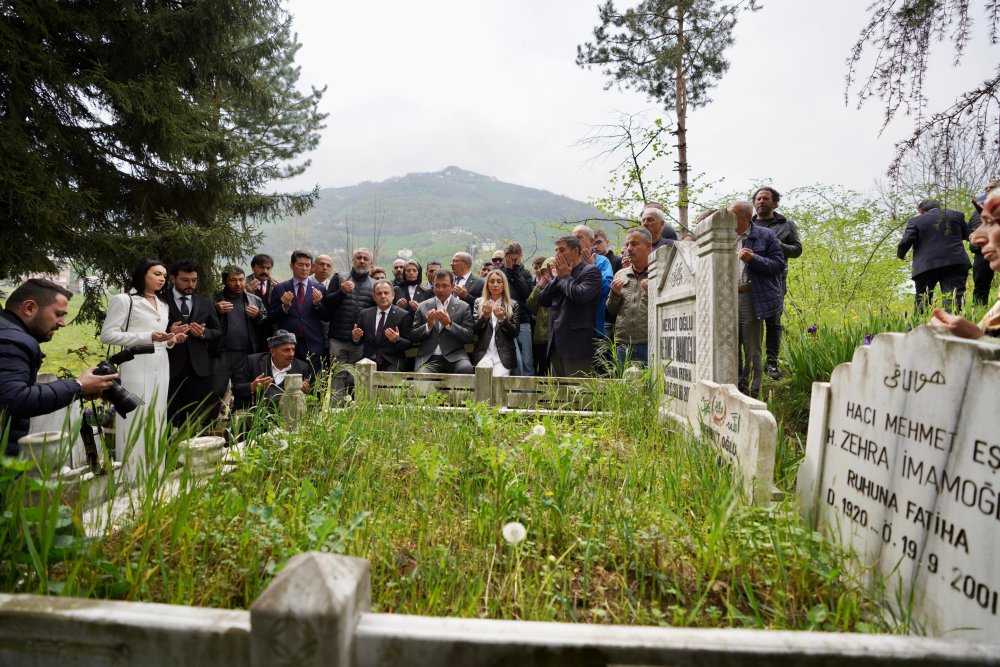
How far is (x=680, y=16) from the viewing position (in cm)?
1251

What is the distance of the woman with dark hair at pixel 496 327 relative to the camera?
653cm

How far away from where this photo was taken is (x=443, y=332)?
6500 mm

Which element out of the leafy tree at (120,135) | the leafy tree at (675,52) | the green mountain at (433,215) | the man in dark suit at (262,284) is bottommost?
the man in dark suit at (262,284)

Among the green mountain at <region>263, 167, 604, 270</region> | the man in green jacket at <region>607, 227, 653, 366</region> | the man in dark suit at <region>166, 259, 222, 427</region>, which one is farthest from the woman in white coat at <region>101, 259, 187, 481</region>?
the green mountain at <region>263, 167, 604, 270</region>

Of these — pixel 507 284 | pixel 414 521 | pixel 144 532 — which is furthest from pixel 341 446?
pixel 507 284

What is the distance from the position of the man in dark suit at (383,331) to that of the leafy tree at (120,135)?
7.14 ft

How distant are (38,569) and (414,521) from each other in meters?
1.34

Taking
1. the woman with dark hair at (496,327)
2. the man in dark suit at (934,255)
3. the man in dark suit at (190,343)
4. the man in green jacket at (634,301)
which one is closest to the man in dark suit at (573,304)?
the man in green jacket at (634,301)

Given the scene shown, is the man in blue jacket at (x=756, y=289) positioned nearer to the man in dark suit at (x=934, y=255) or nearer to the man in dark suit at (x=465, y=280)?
the man in dark suit at (x=934, y=255)

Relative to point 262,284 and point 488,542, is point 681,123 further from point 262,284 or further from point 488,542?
point 488,542

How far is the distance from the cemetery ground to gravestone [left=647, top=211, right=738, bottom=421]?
894 mm

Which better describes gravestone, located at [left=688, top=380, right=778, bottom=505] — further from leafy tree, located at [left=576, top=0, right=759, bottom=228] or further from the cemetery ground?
leafy tree, located at [left=576, top=0, right=759, bottom=228]

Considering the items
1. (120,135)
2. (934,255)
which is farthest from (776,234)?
(120,135)

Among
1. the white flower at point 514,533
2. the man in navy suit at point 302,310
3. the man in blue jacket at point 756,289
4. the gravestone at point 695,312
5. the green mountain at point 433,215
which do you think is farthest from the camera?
the green mountain at point 433,215
